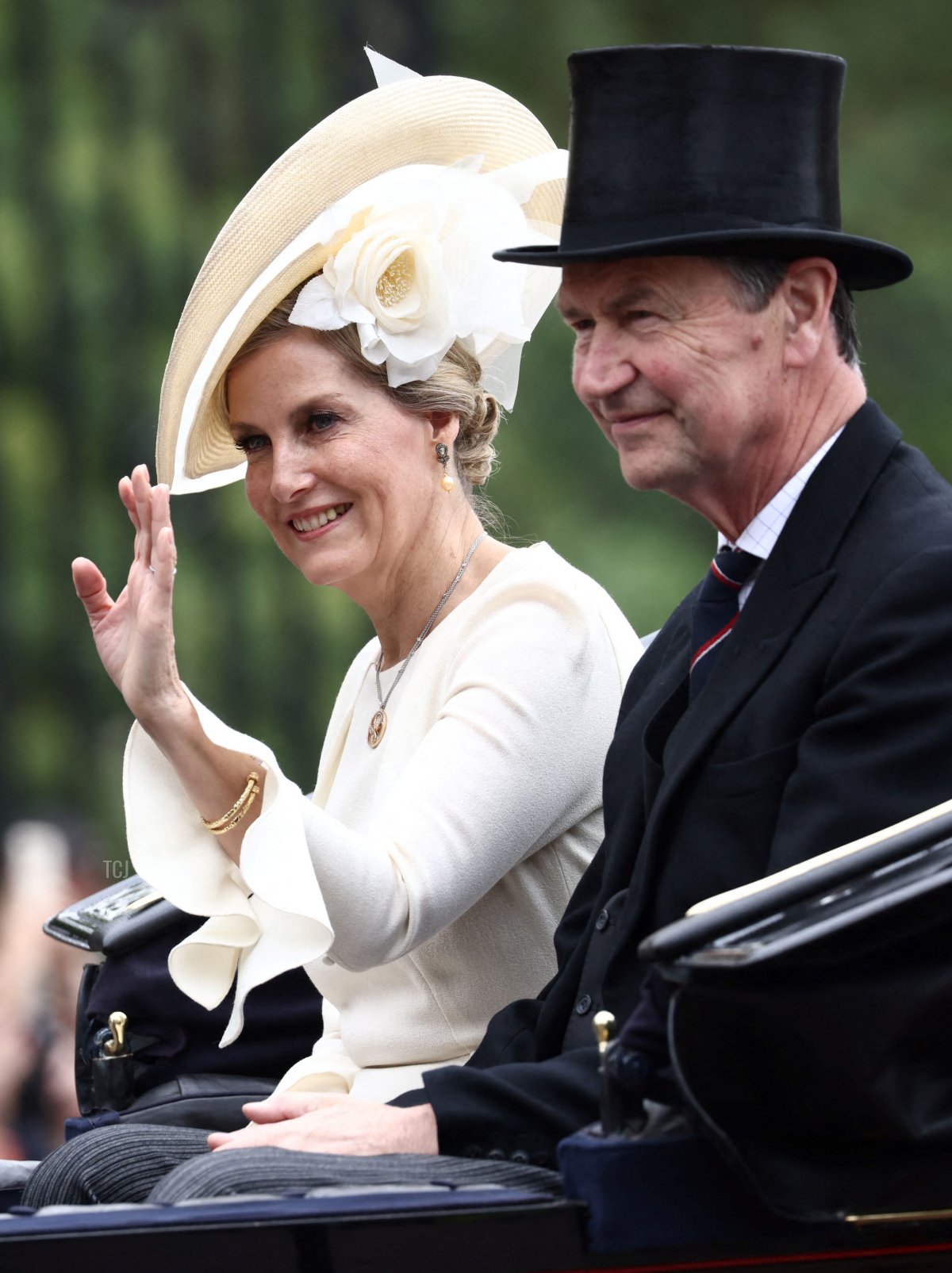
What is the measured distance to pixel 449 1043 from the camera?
8.53 feet

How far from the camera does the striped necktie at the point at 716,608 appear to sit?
7.31ft

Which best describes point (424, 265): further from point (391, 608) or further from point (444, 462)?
Answer: point (391, 608)

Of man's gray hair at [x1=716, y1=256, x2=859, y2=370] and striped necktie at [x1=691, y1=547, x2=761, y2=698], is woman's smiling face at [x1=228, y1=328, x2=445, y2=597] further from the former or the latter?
man's gray hair at [x1=716, y1=256, x2=859, y2=370]

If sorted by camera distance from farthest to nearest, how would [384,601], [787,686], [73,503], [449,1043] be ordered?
1. [73,503]
2. [384,601]
3. [449,1043]
4. [787,686]

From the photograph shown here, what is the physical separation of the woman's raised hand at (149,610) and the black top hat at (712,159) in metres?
0.54

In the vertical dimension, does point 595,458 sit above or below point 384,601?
above

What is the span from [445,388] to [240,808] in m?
0.76

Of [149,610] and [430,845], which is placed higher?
[149,610]

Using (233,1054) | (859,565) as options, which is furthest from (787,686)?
(233,1054)

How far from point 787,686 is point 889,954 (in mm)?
325

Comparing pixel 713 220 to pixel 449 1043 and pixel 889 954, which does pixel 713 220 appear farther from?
pixel 449 1043

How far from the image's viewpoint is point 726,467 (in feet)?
7.11

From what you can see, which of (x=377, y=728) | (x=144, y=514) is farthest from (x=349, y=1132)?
(x=377, y=728)

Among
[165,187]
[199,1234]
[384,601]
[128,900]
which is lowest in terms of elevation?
[199,1234]
